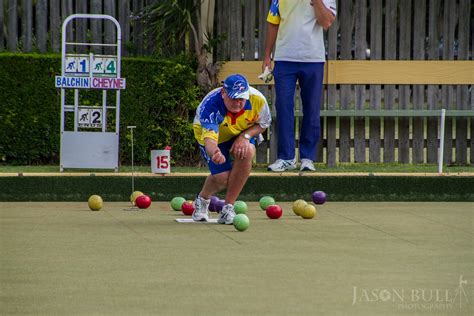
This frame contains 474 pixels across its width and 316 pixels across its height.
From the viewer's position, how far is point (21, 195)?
1054cm

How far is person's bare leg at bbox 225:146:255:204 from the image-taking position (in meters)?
8.60

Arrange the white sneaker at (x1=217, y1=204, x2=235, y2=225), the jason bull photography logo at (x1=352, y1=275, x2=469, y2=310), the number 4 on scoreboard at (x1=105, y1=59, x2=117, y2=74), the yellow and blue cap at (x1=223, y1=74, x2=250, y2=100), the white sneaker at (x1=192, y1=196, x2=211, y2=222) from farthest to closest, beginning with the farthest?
1. the number 4 on scoreboard at (x1=105, y1=59, x2=117, y2=74)
2. the white sneaker at (x1=192, y1=196, x2=211, y2=222)
3. the white sneaker at (x1=217, y1=204, x2=235, y2=225)
4. the yellow and blue cap at (x1=223, y1=74, x2=250, y2=100)
5. the jason bull photography logo at (x1=352, y1=275, x2=469, y2=310)

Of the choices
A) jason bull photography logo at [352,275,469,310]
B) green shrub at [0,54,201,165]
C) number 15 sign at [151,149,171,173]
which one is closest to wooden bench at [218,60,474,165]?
green shrub at [0,54,201,165]

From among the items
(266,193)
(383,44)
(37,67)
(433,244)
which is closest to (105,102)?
(37,67)

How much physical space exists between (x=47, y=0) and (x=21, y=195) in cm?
288

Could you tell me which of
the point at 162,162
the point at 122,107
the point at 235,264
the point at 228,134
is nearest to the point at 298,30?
the point at 162,162

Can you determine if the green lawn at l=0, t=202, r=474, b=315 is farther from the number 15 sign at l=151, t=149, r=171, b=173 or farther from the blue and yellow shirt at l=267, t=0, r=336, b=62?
the blue and yellow shirt at l=267, t=0, r=336, b=62

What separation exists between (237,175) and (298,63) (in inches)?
122

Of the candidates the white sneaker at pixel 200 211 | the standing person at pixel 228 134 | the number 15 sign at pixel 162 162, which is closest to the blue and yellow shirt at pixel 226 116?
the standing person at pixel 228 134

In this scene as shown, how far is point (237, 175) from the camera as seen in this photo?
8633 millimetres

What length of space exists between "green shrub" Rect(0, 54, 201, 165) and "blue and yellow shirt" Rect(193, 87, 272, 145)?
11.9 ft

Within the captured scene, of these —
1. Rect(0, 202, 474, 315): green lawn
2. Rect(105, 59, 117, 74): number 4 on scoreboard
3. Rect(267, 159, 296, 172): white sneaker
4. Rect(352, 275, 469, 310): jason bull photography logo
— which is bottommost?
Rect(0, 202, 474, 315): green lawn

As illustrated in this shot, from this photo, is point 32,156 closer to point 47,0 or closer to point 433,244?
point 47,0

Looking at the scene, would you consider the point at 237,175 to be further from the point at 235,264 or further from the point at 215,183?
the point at 235,264
